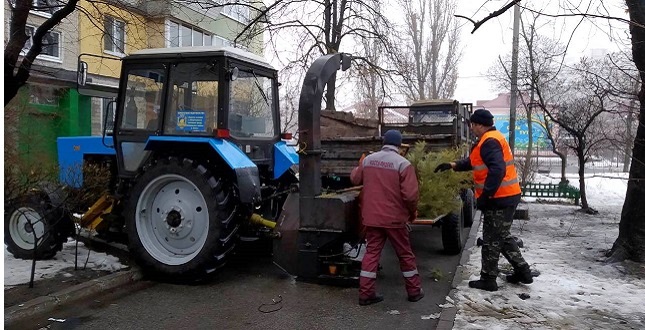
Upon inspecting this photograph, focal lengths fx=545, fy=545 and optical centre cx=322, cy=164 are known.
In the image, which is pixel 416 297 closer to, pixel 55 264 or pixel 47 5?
pixel 55 264

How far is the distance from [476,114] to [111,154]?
4613mm

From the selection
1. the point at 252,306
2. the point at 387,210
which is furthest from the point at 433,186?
the point at 252,306

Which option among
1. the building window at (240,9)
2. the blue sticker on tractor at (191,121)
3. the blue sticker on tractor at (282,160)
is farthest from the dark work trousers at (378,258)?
the building window at (240,9)

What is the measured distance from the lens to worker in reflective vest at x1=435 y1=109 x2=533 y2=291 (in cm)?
571

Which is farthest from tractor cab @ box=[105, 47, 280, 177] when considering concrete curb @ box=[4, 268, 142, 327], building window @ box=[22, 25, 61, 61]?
concrete curb @ box=[4, 268, 142, 327]

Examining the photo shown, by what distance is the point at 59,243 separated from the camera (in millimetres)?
6562

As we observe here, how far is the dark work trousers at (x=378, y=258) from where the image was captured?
17.5 ft

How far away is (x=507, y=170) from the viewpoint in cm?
596

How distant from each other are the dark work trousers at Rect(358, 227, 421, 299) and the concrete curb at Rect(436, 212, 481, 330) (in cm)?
47

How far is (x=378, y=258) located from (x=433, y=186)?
172 centimetres

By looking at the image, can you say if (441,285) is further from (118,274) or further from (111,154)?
(111,154)

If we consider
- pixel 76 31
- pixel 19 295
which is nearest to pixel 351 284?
pixel 19 295

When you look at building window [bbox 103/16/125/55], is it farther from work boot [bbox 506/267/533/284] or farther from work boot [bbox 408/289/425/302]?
work boot [bbox 506/267/533/284]

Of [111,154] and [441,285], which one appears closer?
[441,285]
